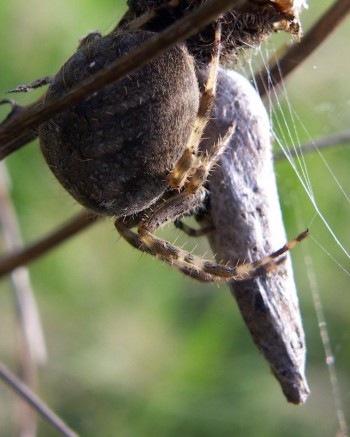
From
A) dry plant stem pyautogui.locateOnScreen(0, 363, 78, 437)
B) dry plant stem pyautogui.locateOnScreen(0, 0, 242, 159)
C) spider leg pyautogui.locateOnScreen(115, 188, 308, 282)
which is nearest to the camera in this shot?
dry plant stem pyautogui.locateOnScreen(0, 0, 242, 159)

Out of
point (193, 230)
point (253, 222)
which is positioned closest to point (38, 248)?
point (193, 230)

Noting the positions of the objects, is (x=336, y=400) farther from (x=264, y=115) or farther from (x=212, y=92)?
(x=212, y=92)

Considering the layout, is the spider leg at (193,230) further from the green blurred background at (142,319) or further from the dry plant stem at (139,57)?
the green blurred background at (142,319)

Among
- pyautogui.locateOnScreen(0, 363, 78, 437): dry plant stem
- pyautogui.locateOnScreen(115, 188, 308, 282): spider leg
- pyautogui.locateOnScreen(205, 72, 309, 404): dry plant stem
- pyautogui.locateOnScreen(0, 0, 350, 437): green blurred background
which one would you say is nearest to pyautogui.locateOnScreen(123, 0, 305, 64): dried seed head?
pyautogui.locateOnScreen(205, 72, 309, 404): dry plant stem

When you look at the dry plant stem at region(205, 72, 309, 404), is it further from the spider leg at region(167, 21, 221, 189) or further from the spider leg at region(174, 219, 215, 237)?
the spider leg at region(167, 21, 221, 189)

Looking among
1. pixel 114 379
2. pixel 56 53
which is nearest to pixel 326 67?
pixel 56 53

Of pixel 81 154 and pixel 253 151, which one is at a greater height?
pixel 81 154
